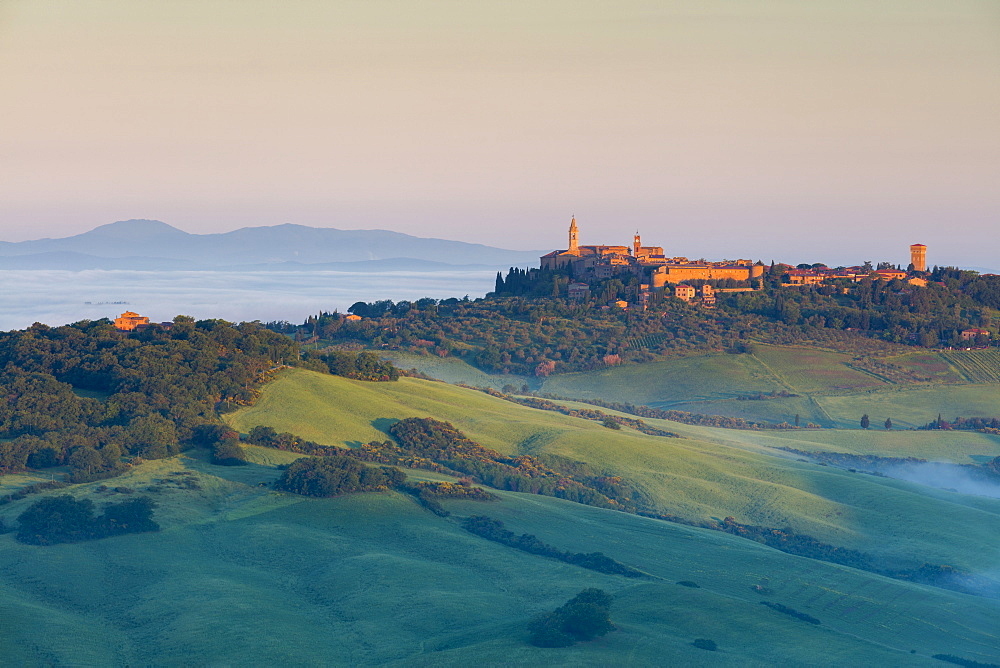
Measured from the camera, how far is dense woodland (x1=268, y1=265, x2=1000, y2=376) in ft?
298

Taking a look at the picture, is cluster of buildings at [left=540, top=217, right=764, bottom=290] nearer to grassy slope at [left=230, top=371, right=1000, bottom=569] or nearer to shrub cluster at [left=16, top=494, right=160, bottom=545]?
grassy slope at [left=230, top=371, right=1000, bottom=569]

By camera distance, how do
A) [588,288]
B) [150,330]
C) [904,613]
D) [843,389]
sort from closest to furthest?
[904,613] → [150,330] → [843,389] → [588,288]

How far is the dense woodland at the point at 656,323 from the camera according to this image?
9094cm

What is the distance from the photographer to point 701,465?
48.6 meters

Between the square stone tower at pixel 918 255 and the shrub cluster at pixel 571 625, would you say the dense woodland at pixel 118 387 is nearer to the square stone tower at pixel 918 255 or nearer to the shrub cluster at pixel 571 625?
the shrub cluster at pixel 571 625

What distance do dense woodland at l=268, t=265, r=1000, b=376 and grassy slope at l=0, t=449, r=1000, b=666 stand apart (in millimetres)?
51982

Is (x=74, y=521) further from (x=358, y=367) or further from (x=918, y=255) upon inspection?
(x=918, y=255)

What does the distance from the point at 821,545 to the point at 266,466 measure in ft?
74.3

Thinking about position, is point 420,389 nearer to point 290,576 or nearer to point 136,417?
point 136,417

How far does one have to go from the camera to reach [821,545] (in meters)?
39.4

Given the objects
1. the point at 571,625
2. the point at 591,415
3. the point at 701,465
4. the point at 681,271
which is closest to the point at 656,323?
the point at 681,271

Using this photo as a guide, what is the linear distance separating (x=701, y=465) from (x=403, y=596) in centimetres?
A: 2260

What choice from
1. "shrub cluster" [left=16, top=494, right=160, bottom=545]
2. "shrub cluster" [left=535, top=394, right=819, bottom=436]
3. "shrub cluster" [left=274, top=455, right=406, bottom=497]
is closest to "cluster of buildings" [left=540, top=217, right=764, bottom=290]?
"shrub cluster" [left=535, top=394, right=819, bottom=436]

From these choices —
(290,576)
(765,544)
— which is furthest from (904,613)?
(290,576)
